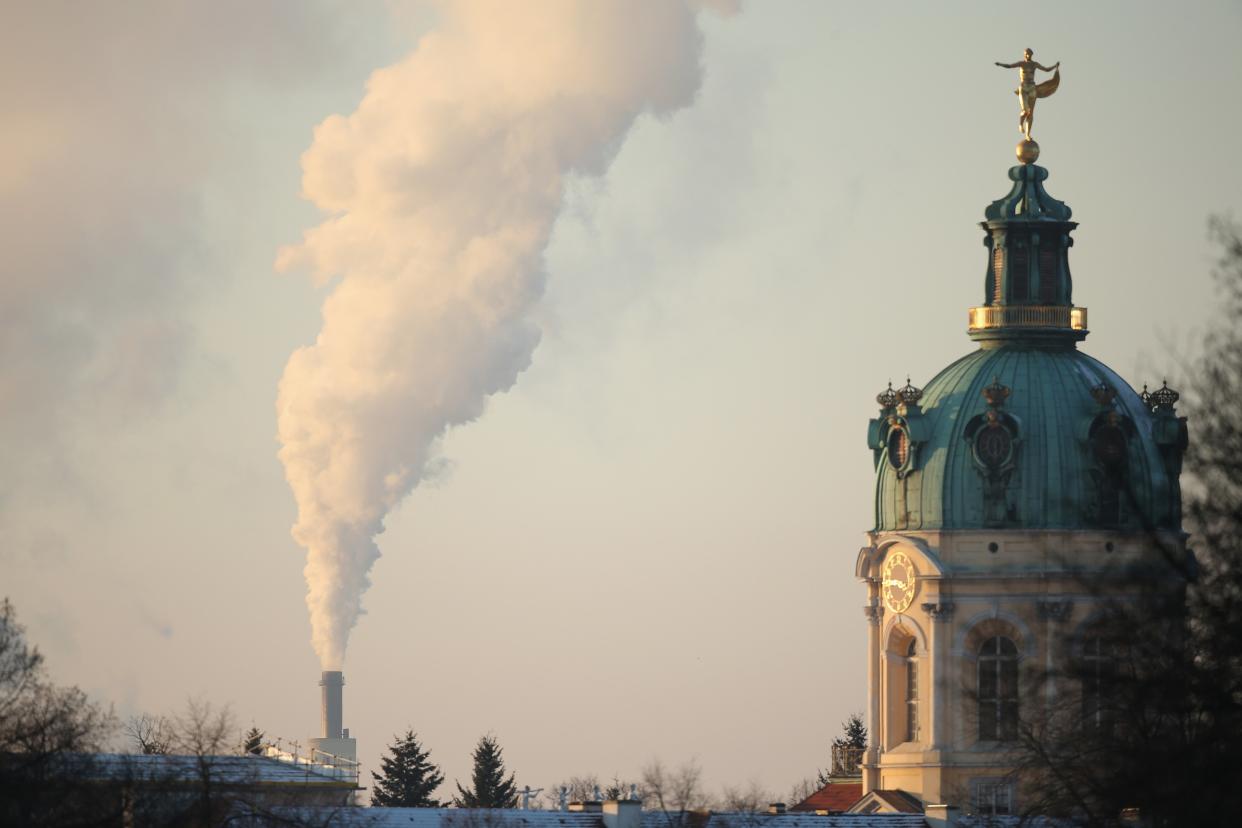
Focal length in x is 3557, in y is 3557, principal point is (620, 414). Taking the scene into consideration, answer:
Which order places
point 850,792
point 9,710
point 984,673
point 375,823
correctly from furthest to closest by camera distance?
point 850,792, point 984,673, point 375,823, point 9,710

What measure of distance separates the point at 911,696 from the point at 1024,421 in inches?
415

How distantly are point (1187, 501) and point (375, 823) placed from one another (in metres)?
51.2

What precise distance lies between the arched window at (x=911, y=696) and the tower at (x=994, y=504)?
0.07 m

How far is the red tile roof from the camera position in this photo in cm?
12644

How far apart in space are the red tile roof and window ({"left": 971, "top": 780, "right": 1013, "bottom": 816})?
622cm

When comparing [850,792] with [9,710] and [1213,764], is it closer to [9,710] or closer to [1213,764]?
[9,710]

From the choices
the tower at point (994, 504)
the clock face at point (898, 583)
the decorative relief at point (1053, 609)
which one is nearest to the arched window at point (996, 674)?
the tower at point (994, 504)

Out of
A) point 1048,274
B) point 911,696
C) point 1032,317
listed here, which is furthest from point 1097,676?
point 1048,274

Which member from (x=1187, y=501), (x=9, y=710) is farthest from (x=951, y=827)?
(x=1187, y=501)

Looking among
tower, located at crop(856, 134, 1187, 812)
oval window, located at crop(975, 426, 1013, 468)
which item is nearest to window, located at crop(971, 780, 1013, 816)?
tower, located at crop(856, 134, 1187, 812)

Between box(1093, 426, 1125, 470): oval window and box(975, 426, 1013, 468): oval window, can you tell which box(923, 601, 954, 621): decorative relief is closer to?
box(975, 426, 1013, 468): oval window

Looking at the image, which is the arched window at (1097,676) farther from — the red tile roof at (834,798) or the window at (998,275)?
the red tile roof at (834,798)

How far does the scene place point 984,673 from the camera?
121 metres

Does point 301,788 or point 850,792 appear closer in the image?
point 301,788
